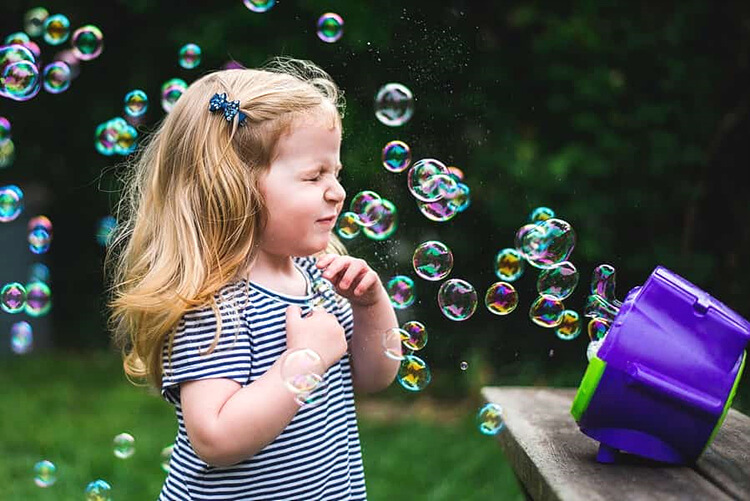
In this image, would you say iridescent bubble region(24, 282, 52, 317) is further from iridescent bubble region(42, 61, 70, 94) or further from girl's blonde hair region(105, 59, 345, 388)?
girl's blonde hair region(105, 59, 345, 388)

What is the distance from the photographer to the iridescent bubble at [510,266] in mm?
2373

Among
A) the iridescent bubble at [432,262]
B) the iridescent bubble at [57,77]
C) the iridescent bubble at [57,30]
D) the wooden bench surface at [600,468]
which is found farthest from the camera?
the iridescent bubble at [57,30]

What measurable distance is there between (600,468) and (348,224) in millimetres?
924

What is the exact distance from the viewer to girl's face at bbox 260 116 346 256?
5.88 feet

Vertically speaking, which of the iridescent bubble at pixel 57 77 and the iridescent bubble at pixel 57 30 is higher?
the iridescent bubble at pixel 57 30

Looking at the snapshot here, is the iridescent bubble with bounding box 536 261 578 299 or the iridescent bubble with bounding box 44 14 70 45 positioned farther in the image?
the iridescent bubble with bounding box 44 14 70 45

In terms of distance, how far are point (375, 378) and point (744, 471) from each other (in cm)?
77

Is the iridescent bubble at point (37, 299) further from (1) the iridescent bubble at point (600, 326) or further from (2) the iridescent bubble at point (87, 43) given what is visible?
(1) the iridescent bubble at point (600, 326)

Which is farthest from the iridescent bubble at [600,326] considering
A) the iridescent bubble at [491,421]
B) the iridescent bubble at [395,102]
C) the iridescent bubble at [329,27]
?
the iridescent bubble at [329,27]

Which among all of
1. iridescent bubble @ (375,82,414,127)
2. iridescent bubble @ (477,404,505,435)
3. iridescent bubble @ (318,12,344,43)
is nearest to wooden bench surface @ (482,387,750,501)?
iridescent bubble @ (477,404,505,435)

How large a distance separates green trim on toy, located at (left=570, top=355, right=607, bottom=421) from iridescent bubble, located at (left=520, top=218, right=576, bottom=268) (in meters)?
0.61

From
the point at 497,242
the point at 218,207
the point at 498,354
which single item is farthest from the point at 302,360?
the point at 498,354

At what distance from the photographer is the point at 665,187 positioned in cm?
454

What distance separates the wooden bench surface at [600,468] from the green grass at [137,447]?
5.03 feet
